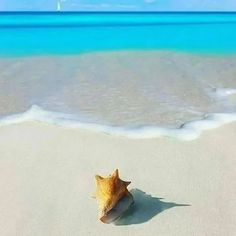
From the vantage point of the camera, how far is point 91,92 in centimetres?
558

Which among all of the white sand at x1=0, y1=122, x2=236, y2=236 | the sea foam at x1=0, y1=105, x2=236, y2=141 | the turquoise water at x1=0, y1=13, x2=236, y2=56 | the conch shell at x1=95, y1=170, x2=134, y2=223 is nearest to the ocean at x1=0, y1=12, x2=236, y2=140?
the sea foam at x1=0, y1=105, x2=236, y2=141

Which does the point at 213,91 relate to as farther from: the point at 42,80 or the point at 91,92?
the point at 42,80

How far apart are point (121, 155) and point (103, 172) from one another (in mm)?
327

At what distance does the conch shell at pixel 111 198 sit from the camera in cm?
230

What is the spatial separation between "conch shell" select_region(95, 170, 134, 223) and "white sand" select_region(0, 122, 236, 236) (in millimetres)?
71

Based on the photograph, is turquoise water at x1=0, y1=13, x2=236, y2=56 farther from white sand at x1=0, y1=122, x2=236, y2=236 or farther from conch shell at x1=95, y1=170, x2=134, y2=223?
conch shell at x1=95, y1=170, x2=134, y2=223

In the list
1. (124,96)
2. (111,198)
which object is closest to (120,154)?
(111,198)

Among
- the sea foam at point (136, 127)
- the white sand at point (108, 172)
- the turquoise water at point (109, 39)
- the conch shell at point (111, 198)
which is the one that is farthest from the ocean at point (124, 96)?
the turquoise water at point (109, 39)

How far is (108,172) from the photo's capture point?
2.99 meters

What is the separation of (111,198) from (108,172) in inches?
27.1

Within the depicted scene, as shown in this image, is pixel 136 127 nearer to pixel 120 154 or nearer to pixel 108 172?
pixel 120 154

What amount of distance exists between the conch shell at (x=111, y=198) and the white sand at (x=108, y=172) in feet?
0.23

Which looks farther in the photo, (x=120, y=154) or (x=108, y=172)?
(x=120, y=154)

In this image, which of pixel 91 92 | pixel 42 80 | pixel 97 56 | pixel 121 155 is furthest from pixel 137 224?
pixel 97 56
